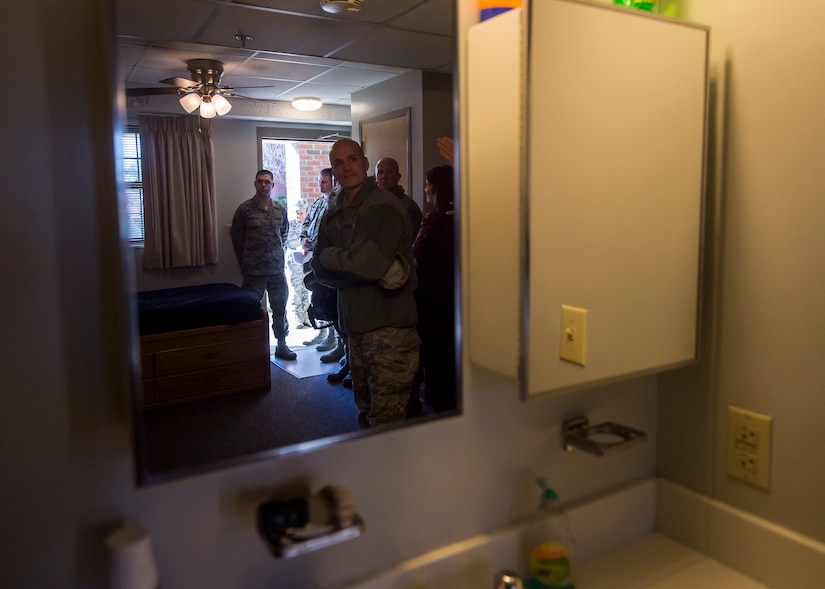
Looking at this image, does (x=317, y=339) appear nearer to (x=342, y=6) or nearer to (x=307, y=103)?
(x=307, y=103)

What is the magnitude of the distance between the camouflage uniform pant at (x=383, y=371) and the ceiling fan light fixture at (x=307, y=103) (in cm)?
40

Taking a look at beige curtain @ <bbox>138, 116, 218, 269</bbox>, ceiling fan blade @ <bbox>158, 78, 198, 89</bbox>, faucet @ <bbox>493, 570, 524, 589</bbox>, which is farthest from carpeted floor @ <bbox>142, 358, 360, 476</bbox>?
ceiling fan blade @ <bbox>158, 78, 198, 89</bbox>

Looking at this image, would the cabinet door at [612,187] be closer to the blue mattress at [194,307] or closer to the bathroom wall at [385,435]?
the bathroom wall at [385,435]

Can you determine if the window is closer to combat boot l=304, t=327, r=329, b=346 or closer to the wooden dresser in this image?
the wooden dresser

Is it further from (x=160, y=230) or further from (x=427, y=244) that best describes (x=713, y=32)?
(x=160, y=230)

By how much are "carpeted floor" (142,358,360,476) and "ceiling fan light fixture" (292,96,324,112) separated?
413 mm

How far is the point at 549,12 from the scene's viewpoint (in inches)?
41.8

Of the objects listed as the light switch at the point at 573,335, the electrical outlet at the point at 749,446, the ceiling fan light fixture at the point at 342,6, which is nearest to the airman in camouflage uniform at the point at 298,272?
the ceiling fan light fixture at the point at 342,6

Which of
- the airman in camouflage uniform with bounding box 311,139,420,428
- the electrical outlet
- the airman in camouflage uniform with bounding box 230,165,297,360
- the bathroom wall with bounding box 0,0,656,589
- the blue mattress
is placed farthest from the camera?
the electrical outlet

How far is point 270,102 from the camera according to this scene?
1.03 meters

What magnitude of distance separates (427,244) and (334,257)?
173 mm

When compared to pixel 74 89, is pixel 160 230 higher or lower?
lower

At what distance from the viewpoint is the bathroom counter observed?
127 cm

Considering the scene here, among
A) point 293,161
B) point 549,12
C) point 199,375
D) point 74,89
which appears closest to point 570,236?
point 549,12
